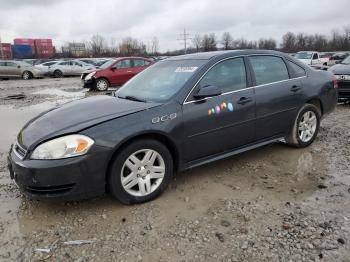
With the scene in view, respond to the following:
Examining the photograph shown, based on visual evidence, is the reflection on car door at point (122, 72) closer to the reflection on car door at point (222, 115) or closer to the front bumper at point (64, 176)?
the reflection on car door at point (222, 115)

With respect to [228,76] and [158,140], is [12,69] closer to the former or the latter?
[228,76]

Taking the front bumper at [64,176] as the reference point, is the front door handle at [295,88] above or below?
above

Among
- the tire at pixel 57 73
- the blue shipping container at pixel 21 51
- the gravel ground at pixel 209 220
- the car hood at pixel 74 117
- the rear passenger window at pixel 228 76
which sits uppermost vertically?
the blue shipping container at pixel 21 51

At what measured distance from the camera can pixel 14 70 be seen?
84.8ft

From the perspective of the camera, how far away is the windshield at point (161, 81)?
165 inches

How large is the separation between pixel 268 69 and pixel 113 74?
38.0ft

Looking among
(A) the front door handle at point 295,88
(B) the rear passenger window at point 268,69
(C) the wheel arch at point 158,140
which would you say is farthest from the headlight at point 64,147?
(A) the front door handle at point 295,88

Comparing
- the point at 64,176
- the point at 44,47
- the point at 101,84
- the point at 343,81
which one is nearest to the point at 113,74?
the point at 101,84

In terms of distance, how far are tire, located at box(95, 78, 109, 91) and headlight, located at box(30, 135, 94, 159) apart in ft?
41.0

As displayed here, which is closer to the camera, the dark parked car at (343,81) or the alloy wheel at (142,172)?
the alloy wheel at (142,172)

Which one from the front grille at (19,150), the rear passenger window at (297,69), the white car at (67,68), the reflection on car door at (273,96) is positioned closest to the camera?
the front grille at (19,150)

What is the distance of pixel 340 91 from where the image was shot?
9320mm

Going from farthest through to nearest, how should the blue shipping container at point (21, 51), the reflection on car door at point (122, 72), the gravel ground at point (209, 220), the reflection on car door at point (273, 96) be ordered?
the blue shipping container at point (21, 51) < the reflection on car door at point (122, 72) < the reflection on car door at point (273, 96) < the gravel ground at point (209, 220)

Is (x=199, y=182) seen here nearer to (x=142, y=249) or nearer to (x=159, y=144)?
(x=159, y=144)
